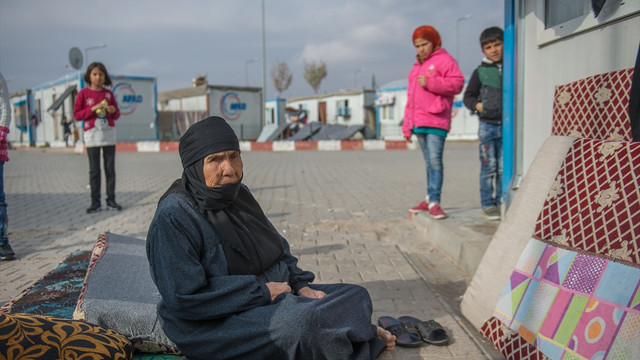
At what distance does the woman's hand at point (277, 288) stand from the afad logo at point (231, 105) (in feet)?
98.0

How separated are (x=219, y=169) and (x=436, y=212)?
3693 mm

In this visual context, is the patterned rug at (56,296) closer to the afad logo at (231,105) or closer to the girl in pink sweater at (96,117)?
the girl in pink sweater at (96,117)

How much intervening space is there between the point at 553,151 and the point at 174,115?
98.5 feet

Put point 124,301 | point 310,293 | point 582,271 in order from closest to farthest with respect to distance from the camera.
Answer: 1. point 582,271
2. point 310,293
3. point 124,301

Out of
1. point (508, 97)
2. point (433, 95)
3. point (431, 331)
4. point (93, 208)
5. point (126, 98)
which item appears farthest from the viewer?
point (126, 98)

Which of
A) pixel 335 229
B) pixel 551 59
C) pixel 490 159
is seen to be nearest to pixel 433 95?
pixel 490 159

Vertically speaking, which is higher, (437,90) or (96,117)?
(437,90)

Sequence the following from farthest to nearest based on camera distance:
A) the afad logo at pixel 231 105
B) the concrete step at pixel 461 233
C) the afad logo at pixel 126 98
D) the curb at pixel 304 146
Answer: the afad logo at pixel 231 105 < the afad logo at pixel 126 98 < the curb at pixel 304 146 < the concrete step at pixel 461 233

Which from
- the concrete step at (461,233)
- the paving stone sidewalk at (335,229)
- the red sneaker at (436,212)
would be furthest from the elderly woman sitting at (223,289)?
the red sneaker at (436,212)

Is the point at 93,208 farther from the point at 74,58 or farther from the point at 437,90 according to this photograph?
the point at 74,58

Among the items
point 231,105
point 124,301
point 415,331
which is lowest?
point 415,331

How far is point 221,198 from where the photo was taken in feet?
7.87

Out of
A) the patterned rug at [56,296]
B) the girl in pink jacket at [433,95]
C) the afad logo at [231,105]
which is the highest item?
the afad logo at [231,105]

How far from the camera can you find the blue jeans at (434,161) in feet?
18.4
